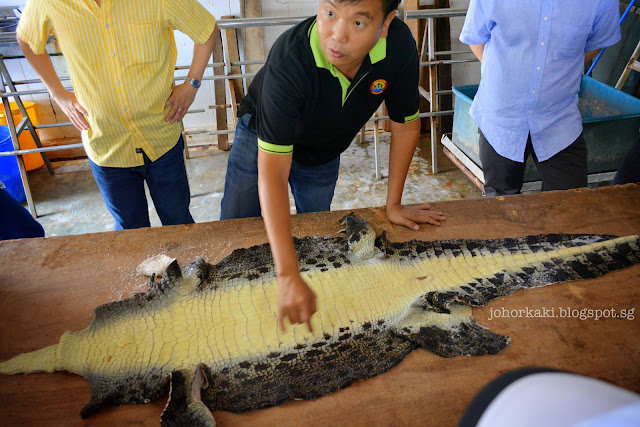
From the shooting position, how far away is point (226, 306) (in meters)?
1.46

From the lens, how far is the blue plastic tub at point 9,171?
3.87 meters

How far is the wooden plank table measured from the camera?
3.86 ft

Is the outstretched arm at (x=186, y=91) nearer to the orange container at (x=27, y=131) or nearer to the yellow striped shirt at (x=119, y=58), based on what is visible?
the yellow striped shirt at (x=119, y=58)

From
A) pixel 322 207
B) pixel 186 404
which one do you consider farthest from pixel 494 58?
pixel 186 404

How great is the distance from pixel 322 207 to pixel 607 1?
1.69m

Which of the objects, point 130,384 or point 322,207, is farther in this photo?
point 322,207

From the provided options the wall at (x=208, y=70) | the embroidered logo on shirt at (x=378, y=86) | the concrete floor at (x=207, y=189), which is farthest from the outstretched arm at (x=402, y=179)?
→ the wall at (x=208, y=70)

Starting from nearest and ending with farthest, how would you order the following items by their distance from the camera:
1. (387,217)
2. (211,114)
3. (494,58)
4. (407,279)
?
1. (407,279)
2. (387,217)
3. (494,58)
4. (211,114)

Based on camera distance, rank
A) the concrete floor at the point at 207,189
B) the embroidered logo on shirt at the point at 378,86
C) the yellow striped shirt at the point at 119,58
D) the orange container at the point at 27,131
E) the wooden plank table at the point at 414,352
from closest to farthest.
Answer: the wooden plank table at the point at 414,352, the embroidered logo on shirt at the point at 378,86, the yellow striped shirt at the point at 119,58, the concrete floor at the point at 207,189, the orange container at the point at 27,131

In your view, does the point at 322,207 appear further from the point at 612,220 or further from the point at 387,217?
the point at 612,220

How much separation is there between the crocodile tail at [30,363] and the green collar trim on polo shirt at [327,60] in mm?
1222

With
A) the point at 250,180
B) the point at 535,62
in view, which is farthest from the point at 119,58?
the point at 535,62

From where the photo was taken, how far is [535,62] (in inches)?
89.3

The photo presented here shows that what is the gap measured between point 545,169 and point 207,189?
2.91 metres
